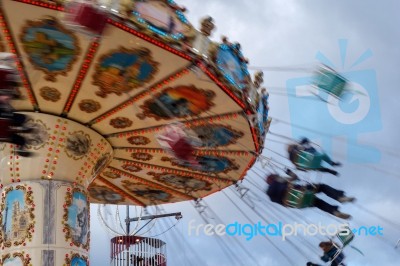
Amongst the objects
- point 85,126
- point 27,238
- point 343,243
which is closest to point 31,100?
point 85,126

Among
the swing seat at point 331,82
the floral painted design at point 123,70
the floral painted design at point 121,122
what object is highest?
the swing seat at point 331,82

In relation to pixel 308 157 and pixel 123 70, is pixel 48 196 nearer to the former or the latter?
pixel 123 70

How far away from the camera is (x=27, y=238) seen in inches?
427

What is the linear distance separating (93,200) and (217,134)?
497cm

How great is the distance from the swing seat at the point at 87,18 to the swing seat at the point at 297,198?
155 inches

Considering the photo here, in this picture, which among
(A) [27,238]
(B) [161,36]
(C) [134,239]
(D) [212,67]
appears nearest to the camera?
(B) [161,36]

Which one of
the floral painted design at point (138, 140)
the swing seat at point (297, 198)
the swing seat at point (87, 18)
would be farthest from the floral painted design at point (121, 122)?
the swing seat at point (87, 18)

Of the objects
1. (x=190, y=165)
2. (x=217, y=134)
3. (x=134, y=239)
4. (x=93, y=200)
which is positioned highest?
(x=217, y=134)

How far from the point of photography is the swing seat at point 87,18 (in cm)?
753

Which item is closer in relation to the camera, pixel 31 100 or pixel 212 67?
pixel 212 67

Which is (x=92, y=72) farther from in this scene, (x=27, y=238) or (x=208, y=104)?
(x=27, y=238)

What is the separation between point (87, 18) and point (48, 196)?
4.57 m

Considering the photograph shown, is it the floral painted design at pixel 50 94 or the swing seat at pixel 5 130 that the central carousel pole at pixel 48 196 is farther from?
the swing seat at pixel 5 130

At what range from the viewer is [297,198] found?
9844mm
